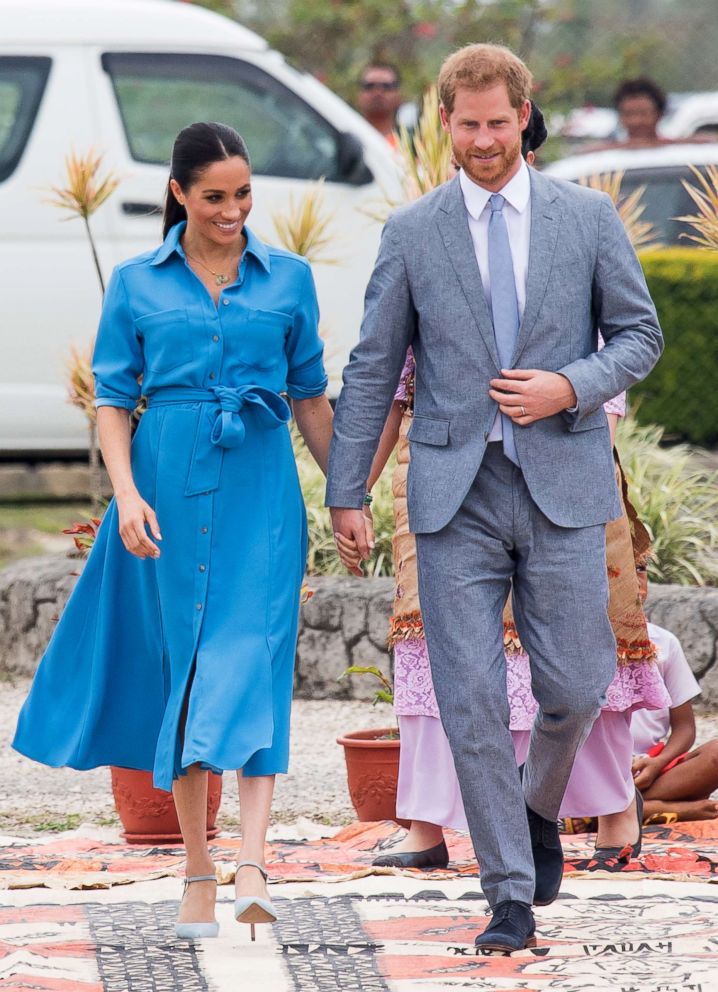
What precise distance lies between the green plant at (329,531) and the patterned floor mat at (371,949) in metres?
3.22

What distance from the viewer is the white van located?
9.11 meters

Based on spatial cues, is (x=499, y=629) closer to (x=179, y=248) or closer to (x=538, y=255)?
(x=538, y=255)

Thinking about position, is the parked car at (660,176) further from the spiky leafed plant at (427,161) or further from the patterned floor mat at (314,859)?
the patterned floor mat at (314,859)

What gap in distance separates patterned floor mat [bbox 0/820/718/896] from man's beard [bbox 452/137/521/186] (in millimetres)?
1663

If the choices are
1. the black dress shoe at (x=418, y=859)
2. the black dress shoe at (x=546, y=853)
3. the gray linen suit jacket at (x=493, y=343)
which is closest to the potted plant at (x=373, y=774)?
the black dress shoe at (x=418, y=859)

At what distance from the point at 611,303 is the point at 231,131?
91cm

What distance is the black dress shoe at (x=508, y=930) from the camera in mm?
3891

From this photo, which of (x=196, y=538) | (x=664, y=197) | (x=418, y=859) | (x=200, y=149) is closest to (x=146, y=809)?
(x=418, y=859)

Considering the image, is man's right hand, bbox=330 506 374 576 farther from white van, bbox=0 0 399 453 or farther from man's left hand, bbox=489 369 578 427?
white van, bbox=0 0 399 453

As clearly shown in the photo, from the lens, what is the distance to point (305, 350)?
4.39m

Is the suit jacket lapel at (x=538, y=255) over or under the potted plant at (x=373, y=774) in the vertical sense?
over

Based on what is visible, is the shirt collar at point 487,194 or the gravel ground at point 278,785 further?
the gravel ground at point 278,785

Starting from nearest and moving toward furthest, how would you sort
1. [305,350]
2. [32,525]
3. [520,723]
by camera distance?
[305,350] < [520,723] < [32,525]

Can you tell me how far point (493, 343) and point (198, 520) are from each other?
0.75m
